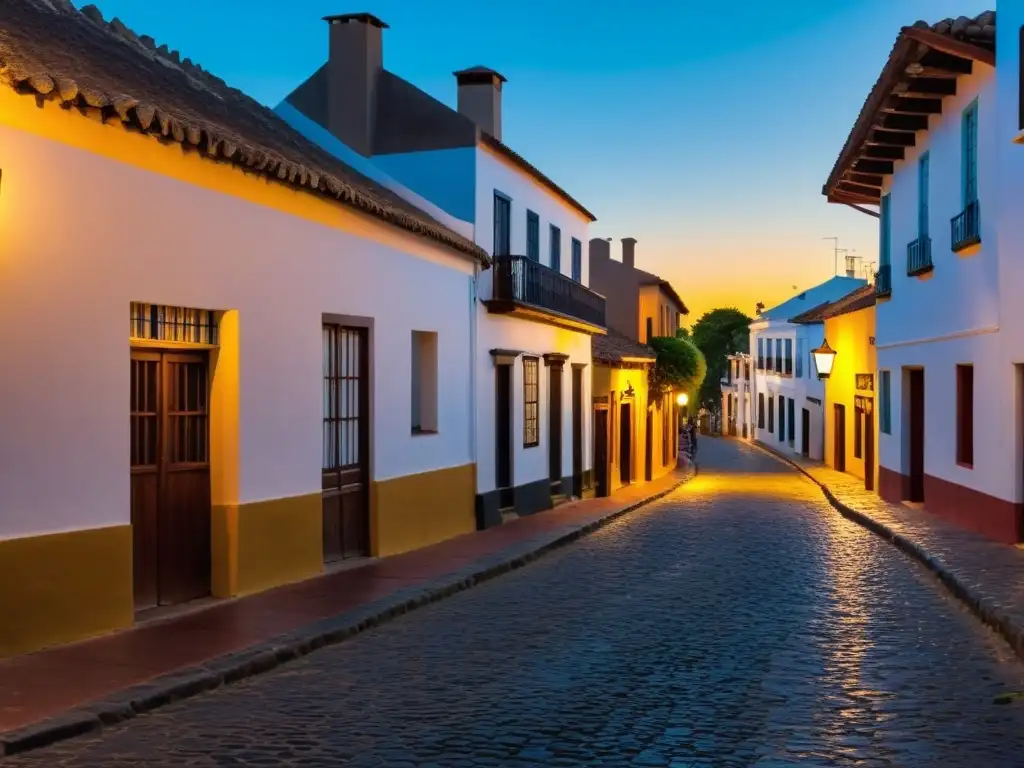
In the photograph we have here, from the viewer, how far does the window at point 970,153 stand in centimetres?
1576

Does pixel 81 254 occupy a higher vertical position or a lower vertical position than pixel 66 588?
higher

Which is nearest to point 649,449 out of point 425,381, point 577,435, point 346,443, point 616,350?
point 616,350

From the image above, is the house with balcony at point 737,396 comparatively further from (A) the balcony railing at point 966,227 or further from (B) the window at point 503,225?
(A) the balcony railing at point 966,227

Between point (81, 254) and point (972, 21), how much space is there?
1107cm

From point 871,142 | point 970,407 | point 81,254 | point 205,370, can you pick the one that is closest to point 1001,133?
point 970,407

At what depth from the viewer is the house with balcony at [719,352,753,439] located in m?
73.4

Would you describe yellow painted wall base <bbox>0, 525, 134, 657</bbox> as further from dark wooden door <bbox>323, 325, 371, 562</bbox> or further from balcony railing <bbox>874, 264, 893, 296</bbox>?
balcony railing <bbox>874, 264, 893, 296</bbox>

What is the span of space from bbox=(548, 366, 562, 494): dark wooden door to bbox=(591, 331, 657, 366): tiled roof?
4.06 meters

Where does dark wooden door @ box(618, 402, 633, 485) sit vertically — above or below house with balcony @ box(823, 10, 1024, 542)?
below

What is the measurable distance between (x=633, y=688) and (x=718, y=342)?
91.1 metres

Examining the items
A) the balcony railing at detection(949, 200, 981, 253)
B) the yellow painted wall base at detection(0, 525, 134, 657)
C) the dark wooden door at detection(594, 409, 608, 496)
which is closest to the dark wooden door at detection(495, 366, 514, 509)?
the balcony railing at detection(949, 200, 981, 253)

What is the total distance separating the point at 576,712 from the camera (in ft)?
22.8

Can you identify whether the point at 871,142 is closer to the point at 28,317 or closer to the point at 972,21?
the point at 972,21

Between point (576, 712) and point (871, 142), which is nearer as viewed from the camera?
point (576, 712)
